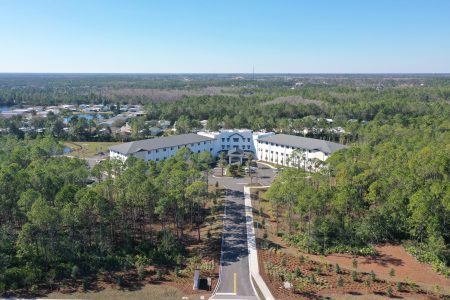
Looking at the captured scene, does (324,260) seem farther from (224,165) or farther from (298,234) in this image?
(224,165)

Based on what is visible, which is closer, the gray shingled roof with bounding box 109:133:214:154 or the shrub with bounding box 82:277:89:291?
the shrub with bounding box 82:277:89:291

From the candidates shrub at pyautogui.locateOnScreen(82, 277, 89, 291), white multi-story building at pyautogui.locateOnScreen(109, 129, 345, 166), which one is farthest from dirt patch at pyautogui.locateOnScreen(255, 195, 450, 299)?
white multi-story building at pyautogui.locateOnScreen(109, 129, 345, 166)

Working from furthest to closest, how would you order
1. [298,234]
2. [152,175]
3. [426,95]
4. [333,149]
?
[426,95]
[333,149]
[152,175]
[298,234]

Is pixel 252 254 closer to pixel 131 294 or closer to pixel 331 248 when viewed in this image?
pixel 331 248

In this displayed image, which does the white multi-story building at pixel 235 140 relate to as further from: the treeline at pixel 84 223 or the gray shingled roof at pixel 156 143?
the treeline at pixel 84 223

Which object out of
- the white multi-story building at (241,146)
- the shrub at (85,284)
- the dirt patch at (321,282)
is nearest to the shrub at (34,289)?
the shrub at (85,284)

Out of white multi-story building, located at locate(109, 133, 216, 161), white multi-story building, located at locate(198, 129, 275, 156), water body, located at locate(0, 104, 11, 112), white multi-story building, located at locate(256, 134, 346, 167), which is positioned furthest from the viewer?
water body, located at locate(0, 104, 11, 112)

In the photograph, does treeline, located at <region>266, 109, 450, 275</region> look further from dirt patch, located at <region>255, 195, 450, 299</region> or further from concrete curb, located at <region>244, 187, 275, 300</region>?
concrete curb, located at <region>244, 187, 275, 300</region>

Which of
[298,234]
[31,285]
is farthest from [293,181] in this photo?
[31,285]
